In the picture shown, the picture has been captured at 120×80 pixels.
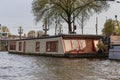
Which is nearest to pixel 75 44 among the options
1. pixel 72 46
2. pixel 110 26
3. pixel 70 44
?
pixel 72 46

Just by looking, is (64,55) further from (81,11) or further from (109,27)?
(109,27)

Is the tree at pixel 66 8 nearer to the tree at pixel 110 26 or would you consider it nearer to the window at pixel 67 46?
the window at pixel 67 46

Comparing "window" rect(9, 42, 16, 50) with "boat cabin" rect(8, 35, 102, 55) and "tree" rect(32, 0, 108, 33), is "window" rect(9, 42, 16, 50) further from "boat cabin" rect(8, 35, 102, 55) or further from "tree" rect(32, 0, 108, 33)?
"boat cabin" rect(8, 35, 102, 55)

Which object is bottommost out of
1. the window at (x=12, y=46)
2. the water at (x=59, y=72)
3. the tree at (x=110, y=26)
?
the water at (x=59, y=72)

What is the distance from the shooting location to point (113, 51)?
3325 cm

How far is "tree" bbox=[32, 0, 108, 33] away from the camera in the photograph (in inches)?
2250

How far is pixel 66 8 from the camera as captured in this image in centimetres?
5706

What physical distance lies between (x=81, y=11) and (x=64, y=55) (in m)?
20.1

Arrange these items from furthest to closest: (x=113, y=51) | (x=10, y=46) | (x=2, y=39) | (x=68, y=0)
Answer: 1. (x=2, y=39)
2. (x=10, y=46)
3. (x=68, y=0)
4. (x=113, y=51)

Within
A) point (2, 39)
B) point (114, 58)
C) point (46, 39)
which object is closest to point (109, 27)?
point (2, 39)

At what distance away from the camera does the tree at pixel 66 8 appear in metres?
57.2

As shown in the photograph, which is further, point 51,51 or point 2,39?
point 2,39

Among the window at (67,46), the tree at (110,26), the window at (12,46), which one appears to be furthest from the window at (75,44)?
the tree at (110,26)

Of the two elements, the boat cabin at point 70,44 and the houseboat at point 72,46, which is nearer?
the houseboat at point 72,46
